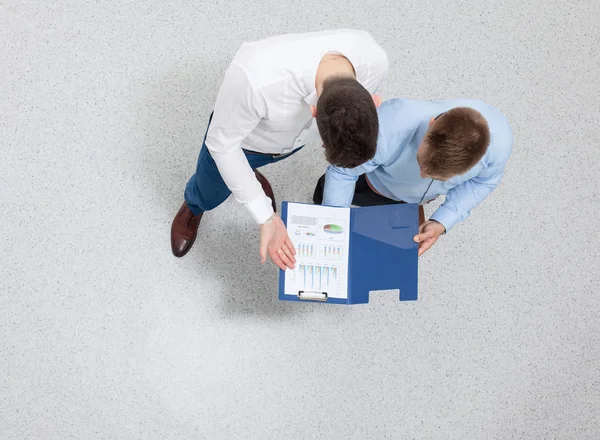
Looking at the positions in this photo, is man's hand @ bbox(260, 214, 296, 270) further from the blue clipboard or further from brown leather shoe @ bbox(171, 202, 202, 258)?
brown leather shoe @ bbox(171, 202, 202, 258)

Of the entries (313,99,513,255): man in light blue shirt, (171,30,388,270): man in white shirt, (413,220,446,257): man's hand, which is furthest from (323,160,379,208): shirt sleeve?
(413,220,446,257): man's hand

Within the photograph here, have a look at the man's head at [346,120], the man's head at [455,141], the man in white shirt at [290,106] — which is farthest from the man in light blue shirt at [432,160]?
the man's head at [346,120]

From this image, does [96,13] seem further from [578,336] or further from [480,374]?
[578,336]

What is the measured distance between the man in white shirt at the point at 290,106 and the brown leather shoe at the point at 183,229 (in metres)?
0.41

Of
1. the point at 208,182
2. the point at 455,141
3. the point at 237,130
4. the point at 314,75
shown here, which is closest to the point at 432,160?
the point at 455,141

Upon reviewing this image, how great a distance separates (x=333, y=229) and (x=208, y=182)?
362 millimetres

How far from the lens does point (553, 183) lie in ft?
6.35

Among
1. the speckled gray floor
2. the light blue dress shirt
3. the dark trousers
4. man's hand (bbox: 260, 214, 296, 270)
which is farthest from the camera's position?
the speckled gray floor

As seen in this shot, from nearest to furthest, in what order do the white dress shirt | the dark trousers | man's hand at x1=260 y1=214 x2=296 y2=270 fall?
1. the white dress shirt
2. man's hand at x1=260 y1=214 x2=296 y2=270
3. the dark trousers

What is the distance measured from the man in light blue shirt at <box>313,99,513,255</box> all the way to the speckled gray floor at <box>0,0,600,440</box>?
0.45 meters

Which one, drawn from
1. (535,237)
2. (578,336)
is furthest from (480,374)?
(535,237)

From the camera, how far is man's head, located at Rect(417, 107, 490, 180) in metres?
1.09

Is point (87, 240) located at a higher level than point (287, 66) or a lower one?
lower

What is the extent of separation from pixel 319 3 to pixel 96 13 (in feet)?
2.53
